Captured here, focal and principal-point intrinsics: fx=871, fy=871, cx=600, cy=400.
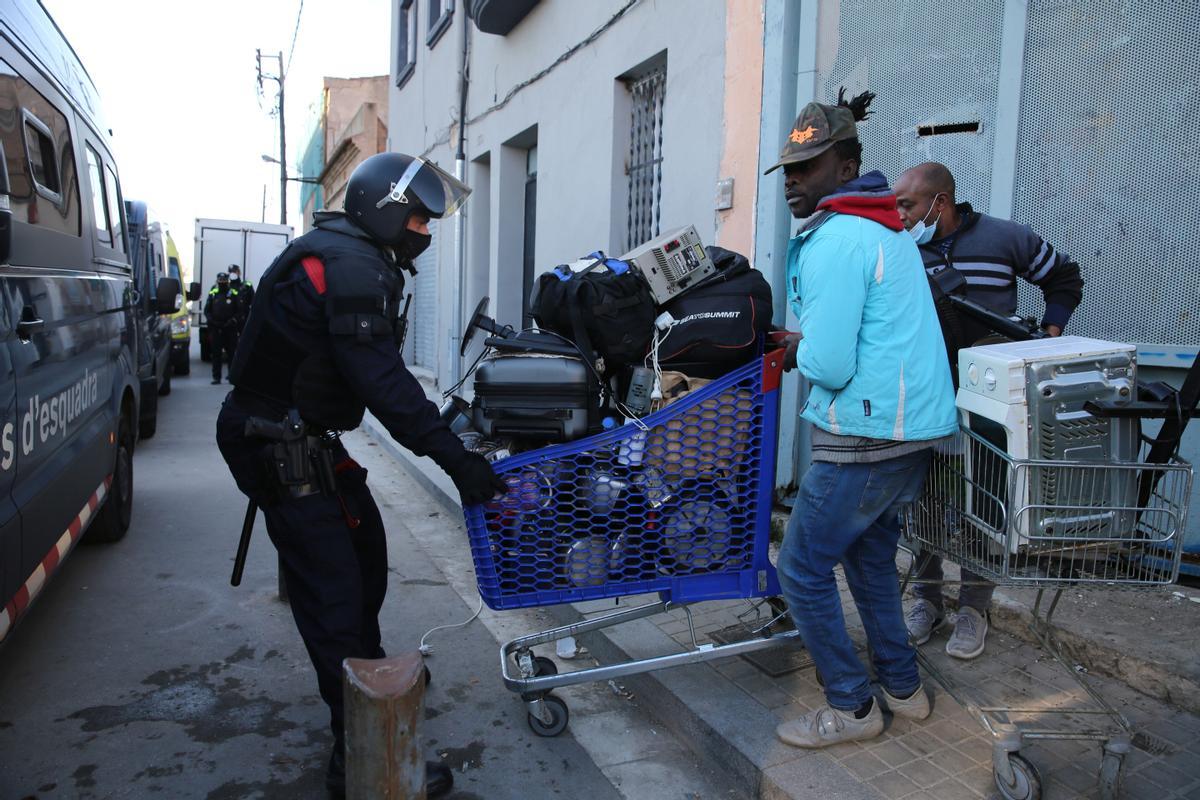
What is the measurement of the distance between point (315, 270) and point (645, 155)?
186 inches

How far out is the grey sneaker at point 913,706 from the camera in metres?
2.83

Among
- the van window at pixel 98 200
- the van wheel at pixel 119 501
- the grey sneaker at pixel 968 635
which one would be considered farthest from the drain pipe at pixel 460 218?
the grey sneaker at pixel 968 635

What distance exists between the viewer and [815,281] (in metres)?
2.40

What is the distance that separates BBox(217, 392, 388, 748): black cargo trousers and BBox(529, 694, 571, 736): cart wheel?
2.30 ft

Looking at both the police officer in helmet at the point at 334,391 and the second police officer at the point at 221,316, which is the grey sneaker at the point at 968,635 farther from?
the second police officer at the point at 221,316

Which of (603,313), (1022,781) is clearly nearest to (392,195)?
(603,313)

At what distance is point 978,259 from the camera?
11.0ft

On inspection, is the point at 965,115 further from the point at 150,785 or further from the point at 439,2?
the point at 439,2

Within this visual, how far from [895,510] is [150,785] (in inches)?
96.1

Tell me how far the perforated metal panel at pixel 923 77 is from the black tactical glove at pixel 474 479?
3.04m

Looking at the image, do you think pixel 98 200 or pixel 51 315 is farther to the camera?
pixel 98 200

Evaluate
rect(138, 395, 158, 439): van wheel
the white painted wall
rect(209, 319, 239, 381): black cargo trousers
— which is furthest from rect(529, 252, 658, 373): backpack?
rect(209, 319, 239, 381): black cargo trousers

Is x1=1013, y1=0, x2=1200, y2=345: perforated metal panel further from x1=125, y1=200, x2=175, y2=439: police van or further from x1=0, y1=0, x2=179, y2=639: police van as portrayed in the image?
x1=125, y1=200, x2=175, y2=439: police van

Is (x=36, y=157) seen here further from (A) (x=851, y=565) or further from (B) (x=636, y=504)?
(A) (x=851, y=565)
